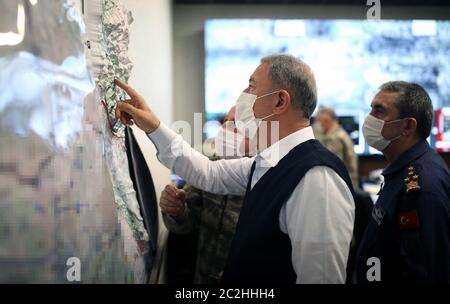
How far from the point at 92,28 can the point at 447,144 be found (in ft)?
12.8

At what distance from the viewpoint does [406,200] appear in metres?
1.07

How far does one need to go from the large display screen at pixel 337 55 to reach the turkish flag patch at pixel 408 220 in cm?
277

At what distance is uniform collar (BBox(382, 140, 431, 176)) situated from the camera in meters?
1.17

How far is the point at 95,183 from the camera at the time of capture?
0.84m

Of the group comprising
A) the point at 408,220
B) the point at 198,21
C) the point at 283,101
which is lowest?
the point at 408,220

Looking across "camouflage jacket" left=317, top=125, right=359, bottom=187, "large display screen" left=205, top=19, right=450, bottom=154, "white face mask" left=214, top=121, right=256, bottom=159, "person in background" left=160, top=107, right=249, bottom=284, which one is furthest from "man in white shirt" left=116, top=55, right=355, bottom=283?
"large display screen" left=205, top=19, right=450, bottom=154

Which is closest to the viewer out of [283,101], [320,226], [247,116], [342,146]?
[320,226]

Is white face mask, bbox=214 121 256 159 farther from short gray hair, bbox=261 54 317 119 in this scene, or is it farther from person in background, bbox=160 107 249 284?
short gray hair, bbox=261 54 317 119

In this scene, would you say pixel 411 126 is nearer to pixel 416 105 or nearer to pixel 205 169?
pixel 416 105

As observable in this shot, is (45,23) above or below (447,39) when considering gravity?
below

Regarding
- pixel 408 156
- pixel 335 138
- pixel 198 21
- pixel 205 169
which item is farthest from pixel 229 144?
pixel 198 21

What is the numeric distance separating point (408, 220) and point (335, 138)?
2.48 metres
